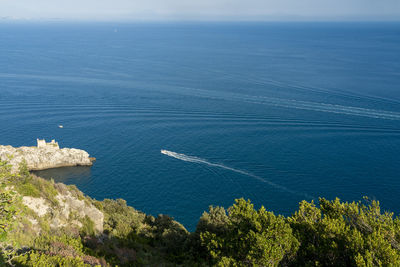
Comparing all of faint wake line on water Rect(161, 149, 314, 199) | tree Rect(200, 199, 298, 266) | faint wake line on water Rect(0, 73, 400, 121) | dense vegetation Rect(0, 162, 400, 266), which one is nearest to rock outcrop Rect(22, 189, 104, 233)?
dense vegetation Rect(0, 162, 400, 266)

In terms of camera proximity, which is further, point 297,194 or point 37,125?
point 37,125

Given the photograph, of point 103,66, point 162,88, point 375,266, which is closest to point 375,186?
point 375,266

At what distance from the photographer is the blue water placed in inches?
1850

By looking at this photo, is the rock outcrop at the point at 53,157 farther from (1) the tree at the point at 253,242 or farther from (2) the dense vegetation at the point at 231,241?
(1) the tree at the point at 253,242

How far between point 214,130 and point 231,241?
46159 mm

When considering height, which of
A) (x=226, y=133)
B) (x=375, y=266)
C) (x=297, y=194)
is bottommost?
(x=297, y=194)

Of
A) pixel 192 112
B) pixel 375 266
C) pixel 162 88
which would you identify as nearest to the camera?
pixel 375 266

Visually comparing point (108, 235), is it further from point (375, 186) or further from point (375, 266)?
point (375, 186)

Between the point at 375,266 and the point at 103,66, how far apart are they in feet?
377

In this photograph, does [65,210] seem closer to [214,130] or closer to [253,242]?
[253,242]

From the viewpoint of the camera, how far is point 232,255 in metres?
17.3

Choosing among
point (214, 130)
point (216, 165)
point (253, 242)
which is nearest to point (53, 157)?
point (216, 165)

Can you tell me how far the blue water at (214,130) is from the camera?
154 feet

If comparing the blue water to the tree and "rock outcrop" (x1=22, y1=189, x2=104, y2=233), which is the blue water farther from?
the tree
